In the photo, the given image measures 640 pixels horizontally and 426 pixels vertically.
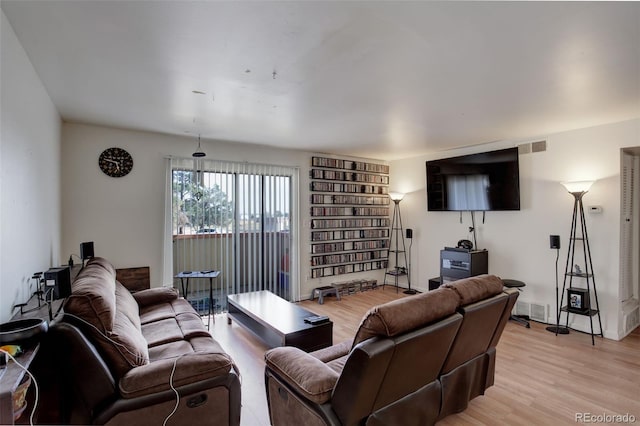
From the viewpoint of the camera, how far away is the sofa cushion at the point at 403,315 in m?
1.54

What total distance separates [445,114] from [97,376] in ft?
11.4

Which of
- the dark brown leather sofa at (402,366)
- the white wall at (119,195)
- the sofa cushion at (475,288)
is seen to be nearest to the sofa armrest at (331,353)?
the dark brown leather sofa at (402,366)

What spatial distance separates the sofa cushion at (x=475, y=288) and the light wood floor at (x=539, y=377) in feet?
2.89

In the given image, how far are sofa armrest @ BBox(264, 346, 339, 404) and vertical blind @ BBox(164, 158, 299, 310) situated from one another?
109 inches

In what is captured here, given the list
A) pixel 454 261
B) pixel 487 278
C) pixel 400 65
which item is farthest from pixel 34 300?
pixel 454 261

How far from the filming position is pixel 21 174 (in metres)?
1.99

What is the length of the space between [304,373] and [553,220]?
3.91 meters

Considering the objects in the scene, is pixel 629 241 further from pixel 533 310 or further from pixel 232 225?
pixel 232 225

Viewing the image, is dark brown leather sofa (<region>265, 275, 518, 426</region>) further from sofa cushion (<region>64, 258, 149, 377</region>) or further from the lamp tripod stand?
the lamp tripod stand

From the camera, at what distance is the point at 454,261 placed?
184 inches

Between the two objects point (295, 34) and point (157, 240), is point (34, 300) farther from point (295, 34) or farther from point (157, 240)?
point (295, 34)

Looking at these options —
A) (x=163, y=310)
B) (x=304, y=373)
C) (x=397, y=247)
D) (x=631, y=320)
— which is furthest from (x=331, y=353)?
(x=397, y=247)

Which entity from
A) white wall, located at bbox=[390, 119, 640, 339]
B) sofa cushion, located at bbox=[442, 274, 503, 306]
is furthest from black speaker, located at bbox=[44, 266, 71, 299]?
white wall, located at bbox=[390, 119, 640, 339]

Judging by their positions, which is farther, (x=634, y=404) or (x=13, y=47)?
(x=634, y=404)
